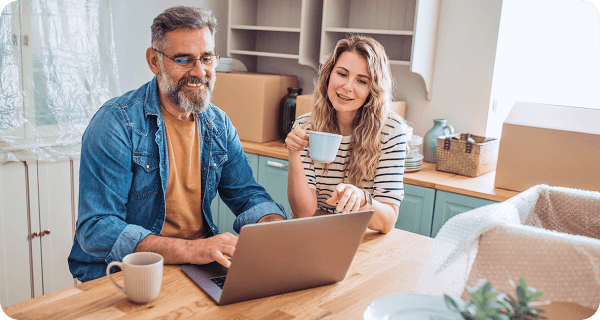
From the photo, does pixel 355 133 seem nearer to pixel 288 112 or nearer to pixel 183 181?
pixel 183 181

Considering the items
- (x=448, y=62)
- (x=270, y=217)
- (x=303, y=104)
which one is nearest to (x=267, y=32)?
(x=303, y=104)

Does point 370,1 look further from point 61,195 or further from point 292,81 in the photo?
point 61,195

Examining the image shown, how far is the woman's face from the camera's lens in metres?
1.75

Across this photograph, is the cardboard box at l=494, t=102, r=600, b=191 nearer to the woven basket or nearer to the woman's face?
the woven basket

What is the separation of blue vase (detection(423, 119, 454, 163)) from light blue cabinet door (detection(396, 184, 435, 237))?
0.47m

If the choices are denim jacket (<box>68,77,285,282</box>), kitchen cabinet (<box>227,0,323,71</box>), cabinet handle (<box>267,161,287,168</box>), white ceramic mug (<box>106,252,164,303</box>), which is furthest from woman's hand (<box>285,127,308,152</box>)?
kitchen cabinet (<box>227,0,323,71</box>)

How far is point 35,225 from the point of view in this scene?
7.86ft

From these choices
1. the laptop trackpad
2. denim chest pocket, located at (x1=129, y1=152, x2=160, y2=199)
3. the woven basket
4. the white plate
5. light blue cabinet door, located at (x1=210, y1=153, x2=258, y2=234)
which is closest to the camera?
the white plate

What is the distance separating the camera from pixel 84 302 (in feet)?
3.19

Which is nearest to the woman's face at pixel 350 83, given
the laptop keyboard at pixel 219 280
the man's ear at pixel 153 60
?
the man's ear at pixel 153 60

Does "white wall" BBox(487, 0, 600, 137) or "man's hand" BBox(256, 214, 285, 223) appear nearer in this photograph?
"man's hand" BBox(256, 214, 285, 223)

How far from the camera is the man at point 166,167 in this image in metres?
1.25

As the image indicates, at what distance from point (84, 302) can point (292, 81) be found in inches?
95.2

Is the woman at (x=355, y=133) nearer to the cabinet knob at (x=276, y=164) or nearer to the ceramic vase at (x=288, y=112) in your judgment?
the cabinet knob at (x=276, y=164)
